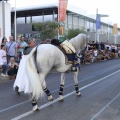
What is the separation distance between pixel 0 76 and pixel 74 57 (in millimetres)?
6253

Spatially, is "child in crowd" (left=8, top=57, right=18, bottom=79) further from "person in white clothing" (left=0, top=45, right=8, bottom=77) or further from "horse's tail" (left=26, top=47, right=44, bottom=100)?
"horse's tail" (left=26, top=47, right=44, bottom=100)

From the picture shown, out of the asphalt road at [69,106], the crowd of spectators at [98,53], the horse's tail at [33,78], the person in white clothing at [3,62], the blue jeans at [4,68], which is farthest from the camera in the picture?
the crowd of spectators at [98,53]

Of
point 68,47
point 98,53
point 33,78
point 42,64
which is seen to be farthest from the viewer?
point 98,53

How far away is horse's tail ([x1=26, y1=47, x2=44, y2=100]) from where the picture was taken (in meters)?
6.55

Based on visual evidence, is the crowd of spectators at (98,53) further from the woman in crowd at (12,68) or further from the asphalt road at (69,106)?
the asphalt road at (69,106)

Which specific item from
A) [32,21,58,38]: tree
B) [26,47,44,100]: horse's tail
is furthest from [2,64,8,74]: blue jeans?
[32,21,58,38]: tree

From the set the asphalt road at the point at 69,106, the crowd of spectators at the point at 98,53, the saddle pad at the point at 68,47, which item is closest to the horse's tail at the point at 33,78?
the asphalt road at the point at 69,106

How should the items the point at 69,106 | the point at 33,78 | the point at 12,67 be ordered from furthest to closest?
the point at 12,67, the point at 69,106, the point at 33,78

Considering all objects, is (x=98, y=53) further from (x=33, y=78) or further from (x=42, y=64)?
(x=33, y=78)

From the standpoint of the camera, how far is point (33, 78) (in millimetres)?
6645

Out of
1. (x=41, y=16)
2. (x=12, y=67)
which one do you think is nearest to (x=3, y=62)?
(x=12, y=67)

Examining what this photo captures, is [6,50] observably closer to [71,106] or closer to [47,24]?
[71,106]

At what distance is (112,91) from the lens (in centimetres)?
948

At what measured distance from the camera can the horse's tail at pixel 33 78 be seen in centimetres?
655
